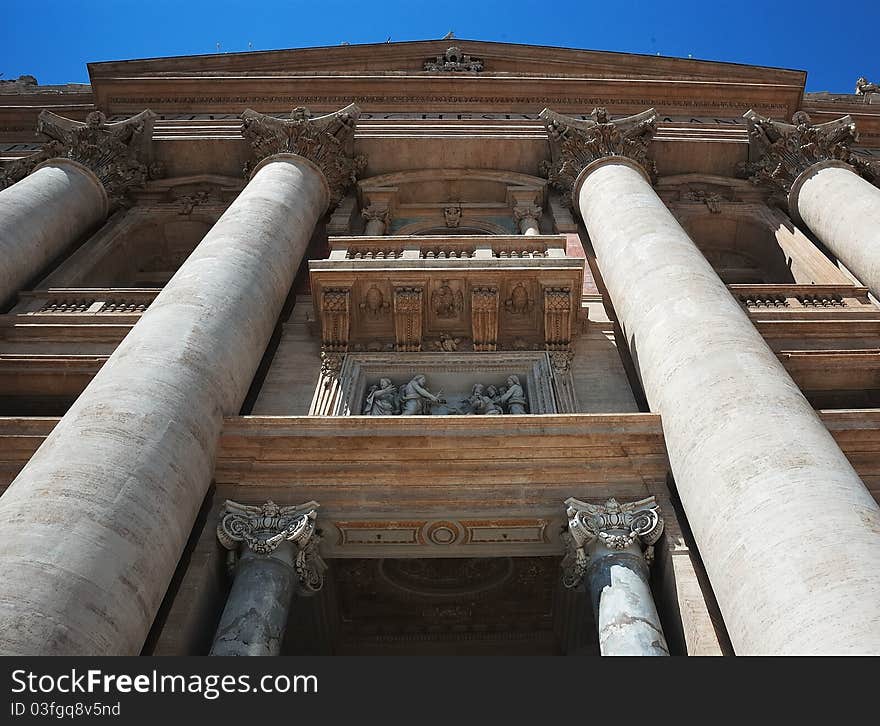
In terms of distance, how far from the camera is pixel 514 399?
11156 mm

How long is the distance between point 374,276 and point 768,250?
10147 mm

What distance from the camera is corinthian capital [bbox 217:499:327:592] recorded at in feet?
27.0

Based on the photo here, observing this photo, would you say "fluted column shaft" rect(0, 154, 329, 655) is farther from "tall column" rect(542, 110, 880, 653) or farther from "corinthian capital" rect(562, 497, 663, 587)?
"tall column" rect(542, 110, 880, 653)

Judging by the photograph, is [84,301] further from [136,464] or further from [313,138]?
[136,464]

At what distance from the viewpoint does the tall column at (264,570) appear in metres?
7.40

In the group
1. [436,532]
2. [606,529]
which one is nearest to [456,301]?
A: [436,532]

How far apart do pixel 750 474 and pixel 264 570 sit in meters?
4.88

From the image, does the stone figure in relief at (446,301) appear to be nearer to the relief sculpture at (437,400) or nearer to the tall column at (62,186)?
the relief sculpture at (437,400)

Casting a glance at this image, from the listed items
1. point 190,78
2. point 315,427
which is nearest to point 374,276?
point 315,427

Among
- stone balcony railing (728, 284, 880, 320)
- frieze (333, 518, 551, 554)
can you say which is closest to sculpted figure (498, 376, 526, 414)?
frieze (333, 518, 551, 554)

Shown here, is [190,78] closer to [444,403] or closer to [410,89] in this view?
[410,89]

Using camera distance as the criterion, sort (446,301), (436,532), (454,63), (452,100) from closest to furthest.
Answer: (436,532)
(446,301)
(452,100)
(454,63)

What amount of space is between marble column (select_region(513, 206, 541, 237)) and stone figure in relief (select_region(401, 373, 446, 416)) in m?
6.27

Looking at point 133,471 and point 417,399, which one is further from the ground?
point 417,399
